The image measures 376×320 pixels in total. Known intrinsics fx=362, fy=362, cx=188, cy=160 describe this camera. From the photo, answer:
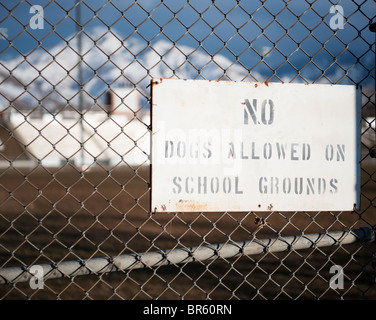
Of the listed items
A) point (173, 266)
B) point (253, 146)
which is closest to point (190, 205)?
point (253, 146)

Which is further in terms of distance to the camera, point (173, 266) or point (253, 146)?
point (173, 266)

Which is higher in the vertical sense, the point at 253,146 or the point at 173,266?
the point at 253,146

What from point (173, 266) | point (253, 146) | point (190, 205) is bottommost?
point (173, 266)

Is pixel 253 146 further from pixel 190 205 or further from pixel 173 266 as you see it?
pixel 173 266

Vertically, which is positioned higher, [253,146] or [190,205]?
[253,146]

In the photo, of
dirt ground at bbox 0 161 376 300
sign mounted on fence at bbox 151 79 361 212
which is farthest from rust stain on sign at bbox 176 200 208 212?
dirt ground at bbox 0 161 376 300

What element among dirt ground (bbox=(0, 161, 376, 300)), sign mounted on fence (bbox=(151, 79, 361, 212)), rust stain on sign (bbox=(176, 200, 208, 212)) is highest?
sign mounted on fence (bbox=(151, 79, 361, 212))

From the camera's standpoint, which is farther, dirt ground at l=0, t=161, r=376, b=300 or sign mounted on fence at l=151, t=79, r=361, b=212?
dirt ground at l=0, t=161, r=376, b=300

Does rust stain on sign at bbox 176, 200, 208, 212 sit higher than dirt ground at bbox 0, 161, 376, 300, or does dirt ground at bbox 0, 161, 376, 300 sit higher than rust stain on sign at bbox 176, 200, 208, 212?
rust stain on sign at bbox 176, 200, 208, 212

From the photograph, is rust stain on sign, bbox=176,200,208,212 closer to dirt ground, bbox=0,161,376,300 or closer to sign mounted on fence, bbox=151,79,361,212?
sign mounted on fence, bbox=151,79,361,212

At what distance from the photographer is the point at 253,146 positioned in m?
2.00

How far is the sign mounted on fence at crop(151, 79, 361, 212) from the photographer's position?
6.32 feet

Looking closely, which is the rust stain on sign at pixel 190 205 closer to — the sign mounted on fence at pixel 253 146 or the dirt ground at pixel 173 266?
the sign mounted on fence at pixel 253 146
